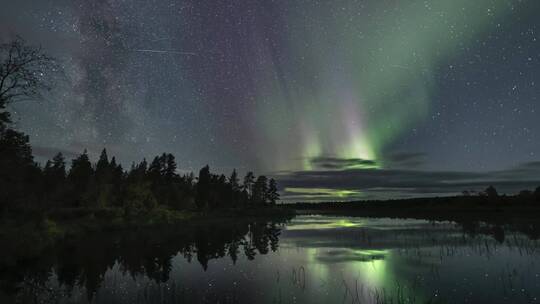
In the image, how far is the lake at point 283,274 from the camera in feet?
51.5

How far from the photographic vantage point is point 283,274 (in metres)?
21.0

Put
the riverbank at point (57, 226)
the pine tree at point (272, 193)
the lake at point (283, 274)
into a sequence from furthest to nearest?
the pine tree at point (272, 193) → the riverbank at point (57, 226) → the lake at point (283, 274)

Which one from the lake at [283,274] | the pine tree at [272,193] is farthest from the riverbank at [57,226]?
the pine tree at [272,193]

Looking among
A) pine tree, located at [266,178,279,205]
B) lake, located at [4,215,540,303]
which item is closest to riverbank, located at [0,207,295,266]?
lake, located at [4,215,540,303]

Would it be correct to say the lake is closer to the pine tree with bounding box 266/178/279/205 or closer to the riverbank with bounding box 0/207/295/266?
the riverbank with bounding box 0/207/295/266

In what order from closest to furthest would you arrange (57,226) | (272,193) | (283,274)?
(283,274), (57,226), (272,193)

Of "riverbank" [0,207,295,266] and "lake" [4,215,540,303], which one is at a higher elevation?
"riverbank" [0,207,295,266]

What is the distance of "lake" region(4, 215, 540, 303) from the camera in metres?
15.7

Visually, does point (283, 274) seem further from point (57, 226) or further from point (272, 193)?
point (272, 193)

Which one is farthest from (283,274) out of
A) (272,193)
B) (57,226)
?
(272,193)

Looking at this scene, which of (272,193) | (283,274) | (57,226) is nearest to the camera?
(283,274)

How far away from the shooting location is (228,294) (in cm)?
1642

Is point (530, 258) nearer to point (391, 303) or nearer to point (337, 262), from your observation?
point (337, 262)

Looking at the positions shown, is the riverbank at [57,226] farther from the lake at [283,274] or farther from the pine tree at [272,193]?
the pine tree at [272,193]
